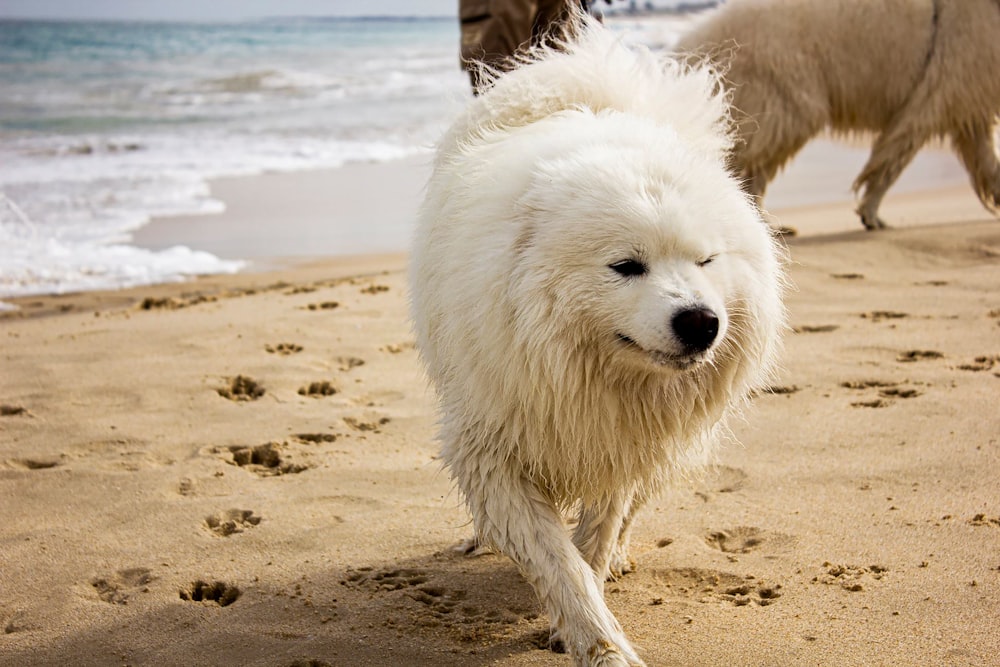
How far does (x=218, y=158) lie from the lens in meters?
12.7

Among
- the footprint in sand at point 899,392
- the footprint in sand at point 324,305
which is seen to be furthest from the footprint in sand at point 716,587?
the footprint in sand at point 324,305

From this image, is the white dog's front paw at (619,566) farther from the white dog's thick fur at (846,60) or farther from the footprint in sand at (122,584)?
the white dog's thick fur at (846,60)

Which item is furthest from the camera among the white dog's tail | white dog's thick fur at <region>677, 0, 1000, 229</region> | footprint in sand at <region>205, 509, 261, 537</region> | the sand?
white dog's thick fur at <region>677, 0, 1000, 229</region>

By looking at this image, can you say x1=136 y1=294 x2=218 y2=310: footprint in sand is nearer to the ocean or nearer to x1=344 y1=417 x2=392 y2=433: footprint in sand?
the ocean

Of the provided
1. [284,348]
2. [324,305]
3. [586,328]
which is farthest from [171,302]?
[586,328]

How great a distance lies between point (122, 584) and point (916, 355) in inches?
150

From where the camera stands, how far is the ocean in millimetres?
7969

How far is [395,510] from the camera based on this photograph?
12.0 ft

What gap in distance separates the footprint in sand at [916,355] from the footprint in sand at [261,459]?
9.75 ft

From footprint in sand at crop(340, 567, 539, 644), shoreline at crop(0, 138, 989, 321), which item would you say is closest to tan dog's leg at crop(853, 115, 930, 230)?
shoreline at crop(0, 138, 989, 321)

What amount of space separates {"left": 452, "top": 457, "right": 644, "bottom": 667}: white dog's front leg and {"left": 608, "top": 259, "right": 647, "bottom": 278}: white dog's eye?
665 mm

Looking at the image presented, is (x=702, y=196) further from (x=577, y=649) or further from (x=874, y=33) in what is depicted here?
(x=874, y=33)

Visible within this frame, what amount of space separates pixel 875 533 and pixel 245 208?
26.1ft

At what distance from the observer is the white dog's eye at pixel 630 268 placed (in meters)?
2.51
